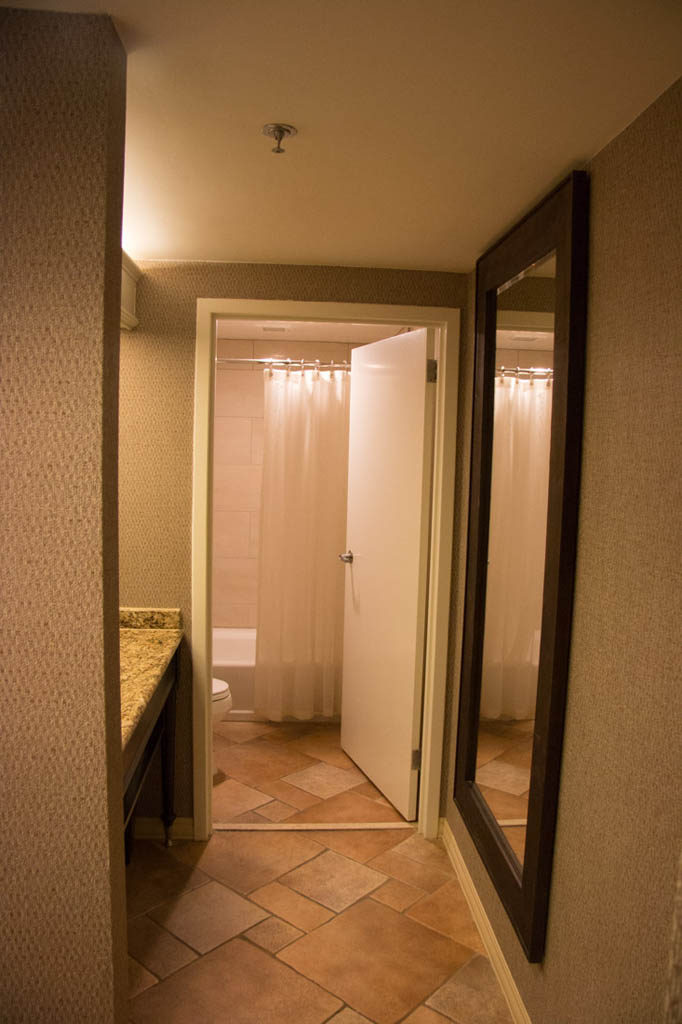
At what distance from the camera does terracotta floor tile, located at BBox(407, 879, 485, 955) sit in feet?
8.07

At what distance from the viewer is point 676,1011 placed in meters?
0.58

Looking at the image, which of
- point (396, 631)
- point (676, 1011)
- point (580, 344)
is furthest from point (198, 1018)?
point (580, 344)

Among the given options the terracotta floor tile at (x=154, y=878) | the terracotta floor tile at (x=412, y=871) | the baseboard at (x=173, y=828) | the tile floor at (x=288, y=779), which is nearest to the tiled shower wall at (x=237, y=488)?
the tile floor at (x=288, y=779)

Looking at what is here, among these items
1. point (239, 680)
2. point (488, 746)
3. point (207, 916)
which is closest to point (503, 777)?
point (488, 746)

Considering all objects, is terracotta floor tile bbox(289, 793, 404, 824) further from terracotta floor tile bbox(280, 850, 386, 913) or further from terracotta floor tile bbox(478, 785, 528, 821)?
terracotta floor tile bbox(478, 785, 528, 821)

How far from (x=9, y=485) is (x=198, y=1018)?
1.64 m

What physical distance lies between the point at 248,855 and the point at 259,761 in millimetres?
889

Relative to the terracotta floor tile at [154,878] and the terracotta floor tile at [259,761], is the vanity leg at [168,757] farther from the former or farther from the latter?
the terracotta floor tile at [259,761]

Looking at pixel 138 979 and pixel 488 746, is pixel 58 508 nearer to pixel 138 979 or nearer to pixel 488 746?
pixel 138 979

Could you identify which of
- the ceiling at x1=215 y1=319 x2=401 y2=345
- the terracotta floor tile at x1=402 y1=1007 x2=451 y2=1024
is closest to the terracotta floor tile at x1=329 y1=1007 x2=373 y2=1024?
the terracotta floor tile at x1=402 y1=1007 x2=451 y2=1024

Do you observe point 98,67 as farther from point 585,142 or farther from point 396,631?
point 396,631

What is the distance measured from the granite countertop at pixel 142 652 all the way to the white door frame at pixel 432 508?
117mm

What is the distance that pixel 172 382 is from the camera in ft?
9.41

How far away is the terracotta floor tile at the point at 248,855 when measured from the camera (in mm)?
2771
